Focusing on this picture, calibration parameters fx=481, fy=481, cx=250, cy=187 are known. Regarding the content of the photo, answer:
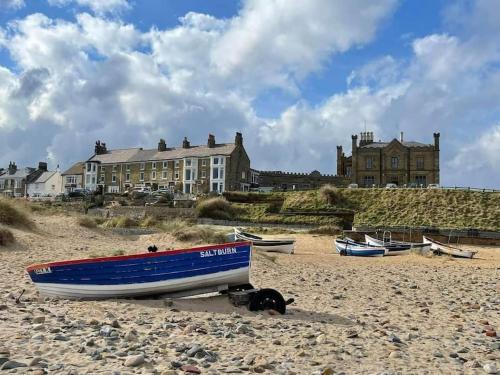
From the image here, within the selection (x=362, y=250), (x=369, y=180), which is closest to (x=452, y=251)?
(x=362, y=250)

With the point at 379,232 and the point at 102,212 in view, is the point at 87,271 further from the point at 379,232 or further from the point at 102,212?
the point at 102,212

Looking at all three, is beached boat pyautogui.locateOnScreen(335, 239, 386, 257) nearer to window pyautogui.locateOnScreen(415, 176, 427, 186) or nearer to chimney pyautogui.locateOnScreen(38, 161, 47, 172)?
window pyautogui.locateOnScreen(415, 176, 427, 186)

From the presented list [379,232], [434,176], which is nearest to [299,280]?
[379,232]

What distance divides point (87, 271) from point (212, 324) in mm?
3605

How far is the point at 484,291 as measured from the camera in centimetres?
1789

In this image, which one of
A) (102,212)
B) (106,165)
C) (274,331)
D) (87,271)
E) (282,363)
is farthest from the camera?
(106,165)

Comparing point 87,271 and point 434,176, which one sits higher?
point 434,176

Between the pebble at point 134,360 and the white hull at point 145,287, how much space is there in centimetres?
475

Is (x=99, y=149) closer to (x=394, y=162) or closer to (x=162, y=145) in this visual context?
(x=162, y=145)

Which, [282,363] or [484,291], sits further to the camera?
[484,291]

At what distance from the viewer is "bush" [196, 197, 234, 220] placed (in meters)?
58.2

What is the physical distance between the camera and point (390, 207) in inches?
2377

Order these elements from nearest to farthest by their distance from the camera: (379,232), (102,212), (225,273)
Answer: (225,273) < (379,232) < (102,212)

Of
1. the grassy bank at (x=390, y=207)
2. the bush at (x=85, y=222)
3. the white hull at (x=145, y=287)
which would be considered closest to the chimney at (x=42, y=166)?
the grassy bank at (x=390, y=207)
